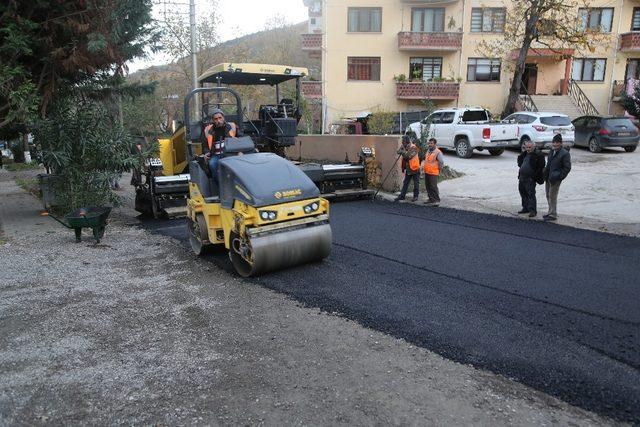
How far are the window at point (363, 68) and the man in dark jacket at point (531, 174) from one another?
21.2 meters

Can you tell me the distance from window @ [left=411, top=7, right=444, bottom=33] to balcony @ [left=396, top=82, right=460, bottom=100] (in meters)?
3.46

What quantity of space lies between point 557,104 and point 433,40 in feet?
24.9

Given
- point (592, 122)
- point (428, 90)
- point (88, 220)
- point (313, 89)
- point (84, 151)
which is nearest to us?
point (88, 220)

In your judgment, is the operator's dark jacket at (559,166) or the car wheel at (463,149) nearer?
the operator's dark jacket at (559,166)

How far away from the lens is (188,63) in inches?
1210

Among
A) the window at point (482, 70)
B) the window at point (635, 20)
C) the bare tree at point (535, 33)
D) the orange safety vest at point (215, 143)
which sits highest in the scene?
the window at point (635, 20)

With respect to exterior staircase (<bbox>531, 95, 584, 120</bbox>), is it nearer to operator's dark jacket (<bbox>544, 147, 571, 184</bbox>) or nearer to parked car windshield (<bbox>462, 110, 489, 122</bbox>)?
parked car windshield (<bbox>462, 110, 489, 122</bbox>)

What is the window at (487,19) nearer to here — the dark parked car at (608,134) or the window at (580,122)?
the window at (580,122)

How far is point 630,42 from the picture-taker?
91.9 ft

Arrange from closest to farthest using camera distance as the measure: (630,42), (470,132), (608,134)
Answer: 1. (470,132)
2. (608,134)
3. (630,42)

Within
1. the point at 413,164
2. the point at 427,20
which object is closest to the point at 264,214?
the point at 413,164

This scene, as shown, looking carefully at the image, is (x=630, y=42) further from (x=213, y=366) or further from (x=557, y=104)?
(x=213, y=366)

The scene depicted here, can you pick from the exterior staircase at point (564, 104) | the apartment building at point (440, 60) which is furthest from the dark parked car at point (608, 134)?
the apartment building at point (440, 60)

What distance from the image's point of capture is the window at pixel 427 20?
2953 cm
